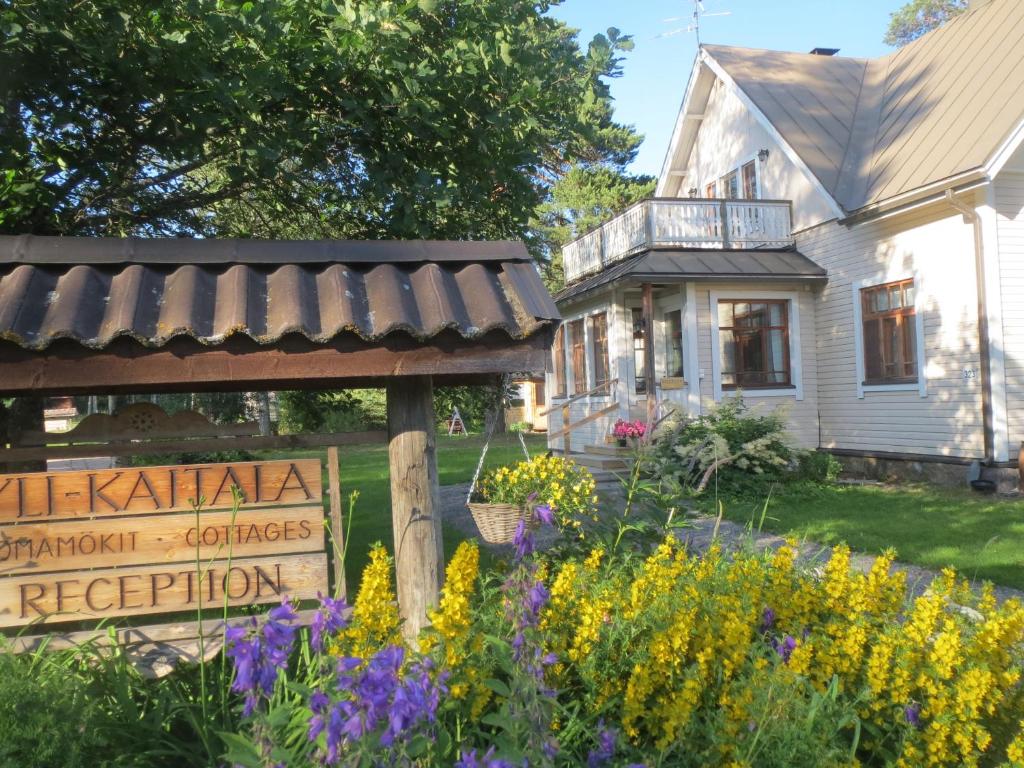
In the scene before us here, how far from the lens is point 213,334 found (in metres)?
2.75

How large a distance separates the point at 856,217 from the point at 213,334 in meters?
12.5

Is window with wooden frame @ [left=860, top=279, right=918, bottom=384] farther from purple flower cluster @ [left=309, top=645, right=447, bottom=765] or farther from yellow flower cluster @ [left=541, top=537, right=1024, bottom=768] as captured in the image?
purple flower cluster @ [left=309, top=645, right=447, bottom=765]

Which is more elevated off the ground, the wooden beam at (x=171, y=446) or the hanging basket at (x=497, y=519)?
the wooden beam at (x=171, y=446)

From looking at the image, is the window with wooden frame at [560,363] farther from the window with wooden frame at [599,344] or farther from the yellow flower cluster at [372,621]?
the yellow flower cluster at [372,621]

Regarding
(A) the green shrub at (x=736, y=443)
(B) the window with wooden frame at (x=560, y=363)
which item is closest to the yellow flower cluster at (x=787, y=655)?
(A) the green shrub at (x=736, y=443)

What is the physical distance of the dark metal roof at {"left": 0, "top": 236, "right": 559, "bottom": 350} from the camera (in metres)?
2.73

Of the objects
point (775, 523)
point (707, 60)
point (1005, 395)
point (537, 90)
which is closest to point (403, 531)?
point (537, 90)

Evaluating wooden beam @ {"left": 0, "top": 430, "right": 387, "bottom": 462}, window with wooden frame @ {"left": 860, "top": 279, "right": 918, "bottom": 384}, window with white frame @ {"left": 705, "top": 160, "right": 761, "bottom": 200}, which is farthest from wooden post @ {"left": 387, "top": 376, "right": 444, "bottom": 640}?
window with white frame @ {"left": 705, "top": 160, "right": 761, "bottom": 200}

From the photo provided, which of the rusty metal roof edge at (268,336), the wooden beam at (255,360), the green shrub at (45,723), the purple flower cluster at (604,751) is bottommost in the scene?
the purple flower cluster at (604,751)

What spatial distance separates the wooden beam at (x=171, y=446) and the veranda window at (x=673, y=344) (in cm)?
1245

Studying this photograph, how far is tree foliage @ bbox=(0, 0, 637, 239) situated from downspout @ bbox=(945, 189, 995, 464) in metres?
7.30

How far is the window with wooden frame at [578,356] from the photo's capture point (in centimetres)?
1798

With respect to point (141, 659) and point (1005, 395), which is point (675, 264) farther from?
point (141, 659)

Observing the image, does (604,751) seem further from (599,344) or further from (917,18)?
(917,18)
